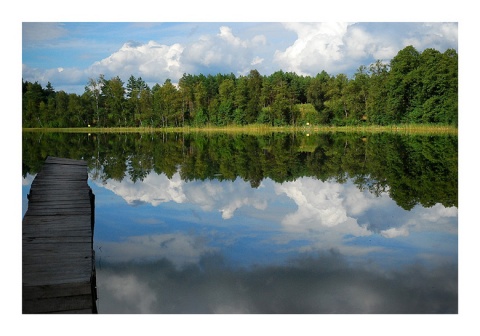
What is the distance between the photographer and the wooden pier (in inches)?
165

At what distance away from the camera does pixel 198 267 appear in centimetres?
611

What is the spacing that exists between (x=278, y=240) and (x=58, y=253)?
341cm

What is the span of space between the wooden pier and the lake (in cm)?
64

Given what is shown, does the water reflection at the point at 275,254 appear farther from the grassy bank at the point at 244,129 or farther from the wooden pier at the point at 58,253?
the grassy bank at the point at 244,129

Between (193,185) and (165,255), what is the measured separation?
5.54 meters

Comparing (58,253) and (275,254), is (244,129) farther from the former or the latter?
(58,253)

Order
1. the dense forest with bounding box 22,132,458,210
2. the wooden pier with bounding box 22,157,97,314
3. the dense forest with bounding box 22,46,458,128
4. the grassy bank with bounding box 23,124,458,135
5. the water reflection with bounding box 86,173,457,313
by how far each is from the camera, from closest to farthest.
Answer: the wooden pier with bounding box 22,157,97,314 < the water reflection with bounding box 86,173,457,313 < the dense forest with bounding box 22,132,458,210 < the grassy bank with bounding box 23,124,458,135 < the dense forest with bounding box 22,46,458,128

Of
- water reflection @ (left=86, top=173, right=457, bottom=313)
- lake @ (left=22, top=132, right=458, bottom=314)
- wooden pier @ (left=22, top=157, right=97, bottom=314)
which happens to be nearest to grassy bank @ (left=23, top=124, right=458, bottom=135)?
lake @ (left=22, top=132, right=458, bottom=314)

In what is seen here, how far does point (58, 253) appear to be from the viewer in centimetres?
495

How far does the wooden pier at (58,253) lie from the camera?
4180 millimetres

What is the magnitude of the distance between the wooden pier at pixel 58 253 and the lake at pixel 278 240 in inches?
25.3

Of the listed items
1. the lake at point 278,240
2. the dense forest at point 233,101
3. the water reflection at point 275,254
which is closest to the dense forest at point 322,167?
the lake at point 278,240

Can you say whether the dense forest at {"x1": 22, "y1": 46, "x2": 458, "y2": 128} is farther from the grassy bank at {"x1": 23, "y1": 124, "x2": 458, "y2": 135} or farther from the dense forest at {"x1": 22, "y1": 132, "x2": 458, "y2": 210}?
the dense forest at {"x1": 22, "y1": 132, "x2": 458, "y2": 210}
